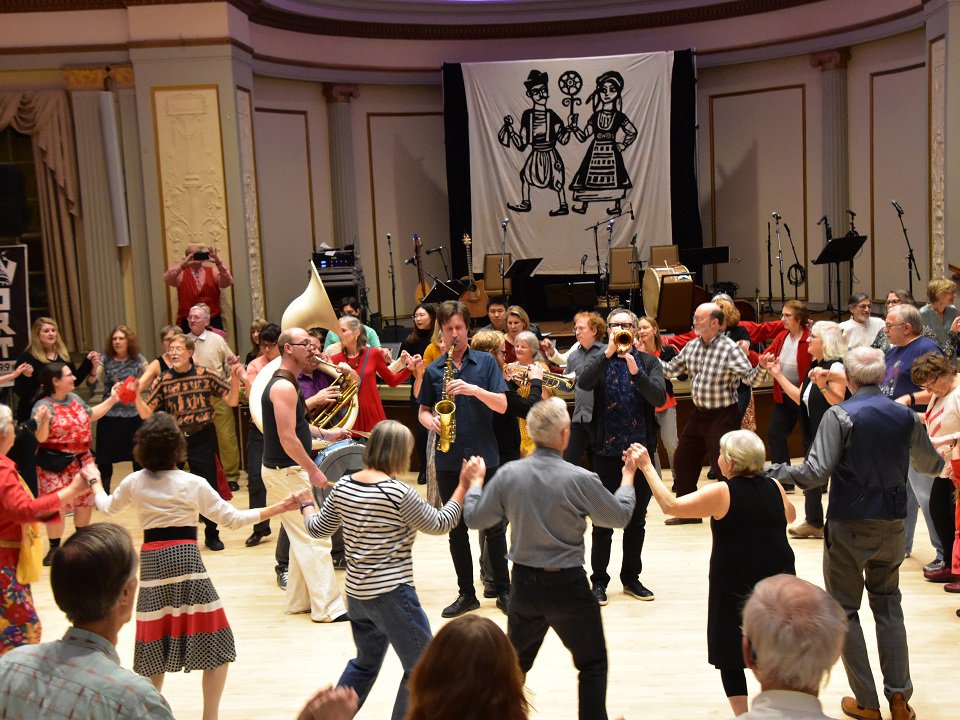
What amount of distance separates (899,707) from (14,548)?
3.49 m

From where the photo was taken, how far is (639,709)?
176 inches

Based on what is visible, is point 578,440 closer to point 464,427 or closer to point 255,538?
point 464,427

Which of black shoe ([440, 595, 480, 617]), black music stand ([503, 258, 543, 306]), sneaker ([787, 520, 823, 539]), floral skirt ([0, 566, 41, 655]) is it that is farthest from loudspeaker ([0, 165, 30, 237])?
sneaker ([787, 520, 823, 539])

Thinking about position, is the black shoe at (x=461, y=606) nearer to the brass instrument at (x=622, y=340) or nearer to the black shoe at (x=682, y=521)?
the brass instrument at (x=622, y=340)

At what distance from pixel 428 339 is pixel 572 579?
5086 millimetres

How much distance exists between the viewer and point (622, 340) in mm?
5586

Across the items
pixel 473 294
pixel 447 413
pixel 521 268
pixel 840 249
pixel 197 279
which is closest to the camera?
pixel 447 413

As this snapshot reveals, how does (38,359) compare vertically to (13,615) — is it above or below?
above

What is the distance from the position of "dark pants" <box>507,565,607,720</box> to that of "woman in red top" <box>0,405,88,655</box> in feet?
5.59

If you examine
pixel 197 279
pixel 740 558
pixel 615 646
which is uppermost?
pixel 197 279

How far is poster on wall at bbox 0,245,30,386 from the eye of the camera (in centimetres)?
912

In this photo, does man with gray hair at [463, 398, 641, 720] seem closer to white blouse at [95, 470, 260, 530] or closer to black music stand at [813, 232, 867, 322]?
white blouse at [95, 470, 260, 530]

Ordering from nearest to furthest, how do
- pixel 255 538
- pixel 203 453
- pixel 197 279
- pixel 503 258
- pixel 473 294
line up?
1. pixel 203 453
2. pixel 255 538
3. pixel 197 279
4. pixel 473 294
5. pixel 503 258

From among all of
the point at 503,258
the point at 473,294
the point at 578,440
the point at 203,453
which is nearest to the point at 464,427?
the point at 578,440
